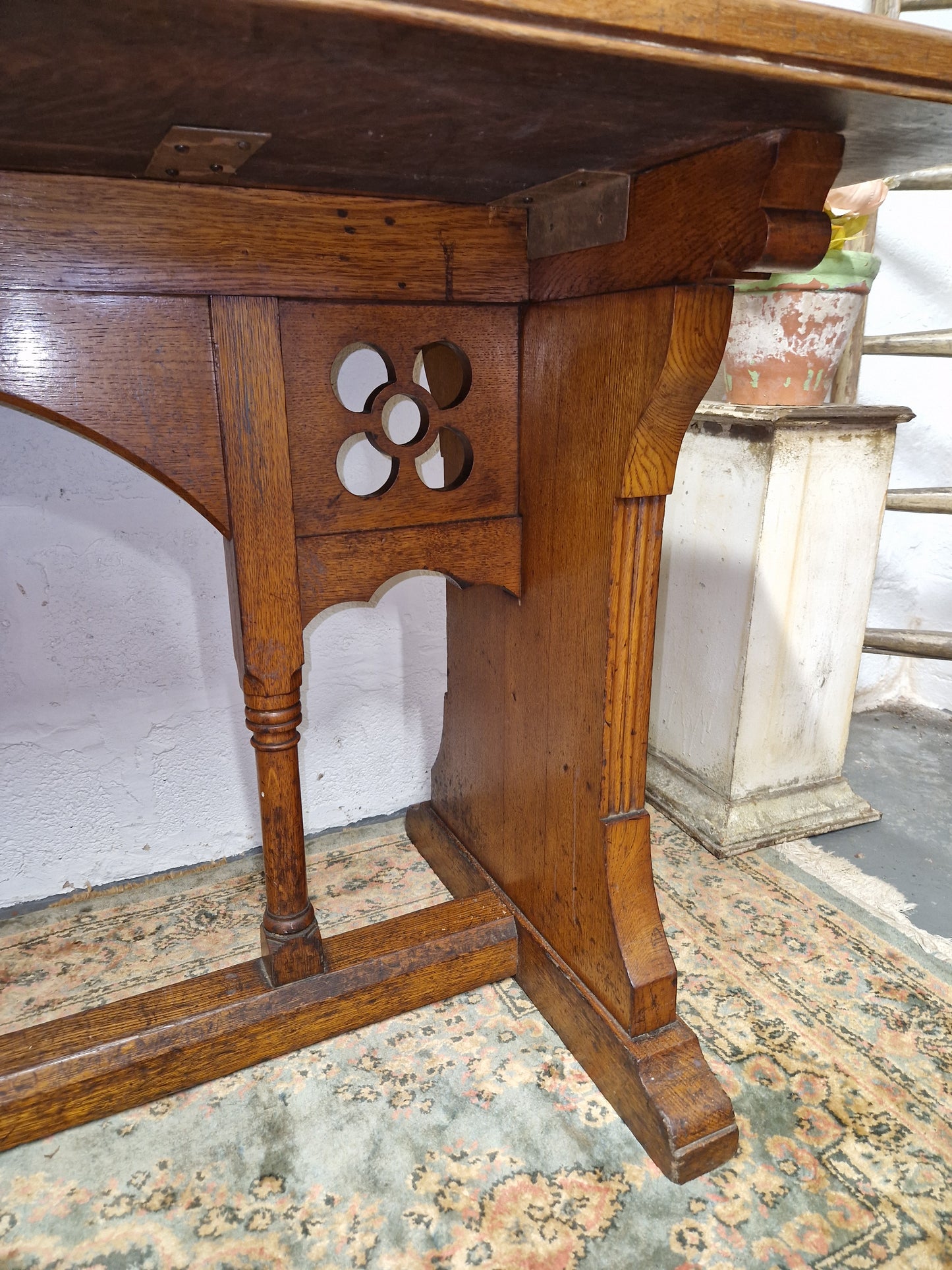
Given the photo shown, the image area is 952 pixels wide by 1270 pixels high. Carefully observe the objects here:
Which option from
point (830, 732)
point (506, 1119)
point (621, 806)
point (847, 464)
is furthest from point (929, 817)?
point (506, 1119)

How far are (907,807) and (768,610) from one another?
659 millimetres

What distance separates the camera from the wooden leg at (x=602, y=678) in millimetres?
1072

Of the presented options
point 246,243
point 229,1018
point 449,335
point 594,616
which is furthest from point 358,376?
point 229,1018

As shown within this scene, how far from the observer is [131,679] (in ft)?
5.47

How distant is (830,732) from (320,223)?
1598 mm

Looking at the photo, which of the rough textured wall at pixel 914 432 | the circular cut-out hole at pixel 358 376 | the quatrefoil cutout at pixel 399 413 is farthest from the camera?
the rough textured wall at pixel 914 432

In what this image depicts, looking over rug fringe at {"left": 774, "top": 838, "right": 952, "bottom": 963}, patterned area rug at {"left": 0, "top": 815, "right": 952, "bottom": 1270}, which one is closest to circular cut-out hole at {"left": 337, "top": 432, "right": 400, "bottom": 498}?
patterned area rug at {"left": 0, "top": 815, "right": 952, "bottom": 1270}

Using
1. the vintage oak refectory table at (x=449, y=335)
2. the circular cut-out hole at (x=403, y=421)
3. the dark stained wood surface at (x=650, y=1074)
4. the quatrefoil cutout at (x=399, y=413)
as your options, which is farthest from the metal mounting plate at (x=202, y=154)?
the dark stained wood surface at (x=650, y=1074)

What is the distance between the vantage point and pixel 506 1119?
1.23m

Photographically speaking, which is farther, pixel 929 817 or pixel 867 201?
pixel 929 817

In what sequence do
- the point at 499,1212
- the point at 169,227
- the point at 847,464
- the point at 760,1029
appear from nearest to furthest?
the point at 169,227 < the point at 499,1212 < the point at 760,1029 < the point at 847,464

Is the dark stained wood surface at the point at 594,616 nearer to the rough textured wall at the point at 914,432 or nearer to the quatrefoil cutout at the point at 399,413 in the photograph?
the quatrefoil cutout at the point at 399,413

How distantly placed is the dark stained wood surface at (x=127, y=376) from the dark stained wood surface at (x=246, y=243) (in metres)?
0.02

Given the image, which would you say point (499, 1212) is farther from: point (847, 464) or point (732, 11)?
point (847, 464)
